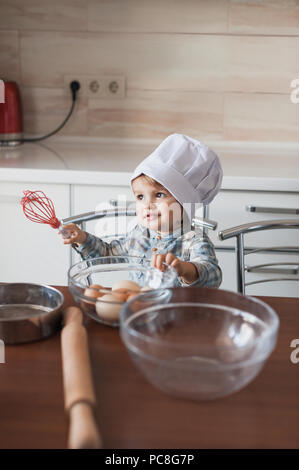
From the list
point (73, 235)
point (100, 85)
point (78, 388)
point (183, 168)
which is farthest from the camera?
point (100, 85)

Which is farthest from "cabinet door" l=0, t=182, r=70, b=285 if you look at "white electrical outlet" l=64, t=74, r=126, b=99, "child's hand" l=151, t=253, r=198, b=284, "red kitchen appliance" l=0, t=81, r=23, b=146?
"child's hand" l=151, t=253, r=198, b=284

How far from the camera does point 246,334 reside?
2.56ft

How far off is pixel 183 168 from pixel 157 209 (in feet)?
0.36

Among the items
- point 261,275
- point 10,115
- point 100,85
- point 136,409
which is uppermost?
point 100,85

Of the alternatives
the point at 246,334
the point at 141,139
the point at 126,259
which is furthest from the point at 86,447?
the point at 141,139

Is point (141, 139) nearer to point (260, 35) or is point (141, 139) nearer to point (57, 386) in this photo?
point (260, 35)

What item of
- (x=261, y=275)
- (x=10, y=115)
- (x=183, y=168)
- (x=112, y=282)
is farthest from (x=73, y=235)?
(x=10, y=115)

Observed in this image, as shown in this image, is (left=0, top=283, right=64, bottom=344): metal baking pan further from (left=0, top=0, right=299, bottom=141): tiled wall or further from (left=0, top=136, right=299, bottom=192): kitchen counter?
(left=0, top=0, right=299, bottom=141): tiled wall

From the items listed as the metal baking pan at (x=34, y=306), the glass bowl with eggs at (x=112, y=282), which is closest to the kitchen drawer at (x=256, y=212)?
the glass bowl with eggs at (x=112, y=282)

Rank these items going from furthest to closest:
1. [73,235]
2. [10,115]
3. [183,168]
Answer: [10,115]
[183,168]
[73,235]

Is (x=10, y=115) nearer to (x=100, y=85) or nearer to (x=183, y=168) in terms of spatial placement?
(x=100, y=85)

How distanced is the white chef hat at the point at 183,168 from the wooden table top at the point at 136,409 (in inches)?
20.4

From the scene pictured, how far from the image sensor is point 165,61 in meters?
2.27

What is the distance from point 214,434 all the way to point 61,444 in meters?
0.17
